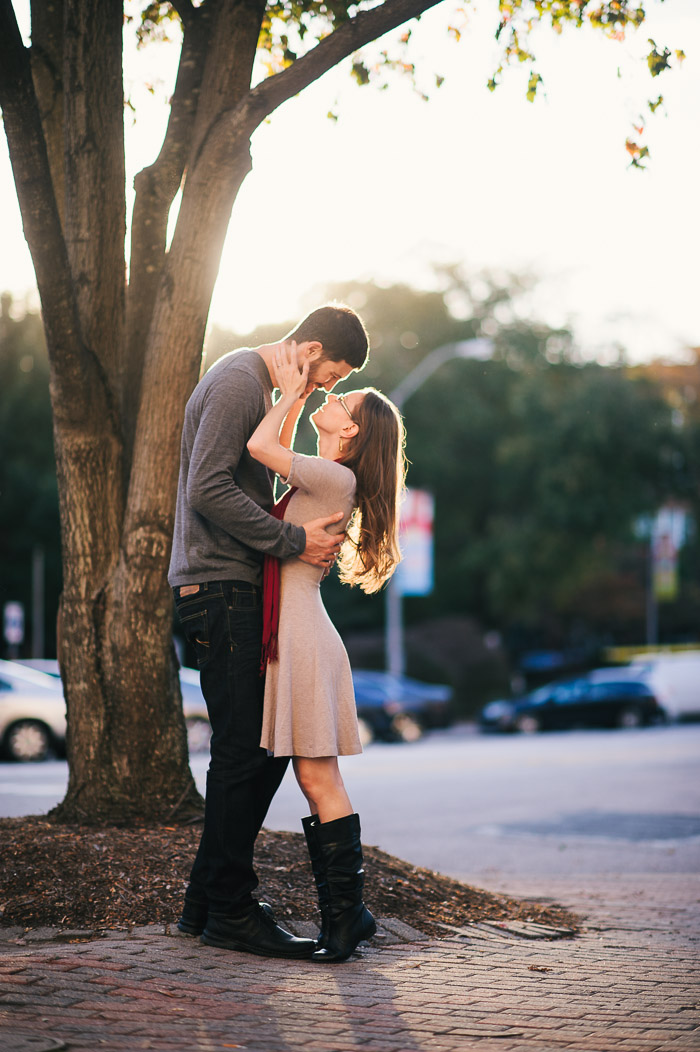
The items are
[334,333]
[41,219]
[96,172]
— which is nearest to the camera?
[334,333]

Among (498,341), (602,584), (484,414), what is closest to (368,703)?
(484,414)

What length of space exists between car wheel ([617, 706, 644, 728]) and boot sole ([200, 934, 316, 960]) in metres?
27.5

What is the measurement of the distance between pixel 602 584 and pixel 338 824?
4726cm

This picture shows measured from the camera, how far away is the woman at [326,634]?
4.26 metres

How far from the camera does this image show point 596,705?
3084 centimetres

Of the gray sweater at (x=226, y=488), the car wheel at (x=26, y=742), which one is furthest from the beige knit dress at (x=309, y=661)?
the car wheel at (x=26, y=742)

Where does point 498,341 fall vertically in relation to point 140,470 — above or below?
above

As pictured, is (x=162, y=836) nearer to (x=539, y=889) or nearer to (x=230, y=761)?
(x=230, y=761)

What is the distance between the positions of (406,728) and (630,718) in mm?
6851

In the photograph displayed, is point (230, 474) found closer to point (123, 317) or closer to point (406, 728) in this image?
point (123, 317)

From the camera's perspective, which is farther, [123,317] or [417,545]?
[417,545]

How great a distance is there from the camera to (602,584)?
50.4 metres

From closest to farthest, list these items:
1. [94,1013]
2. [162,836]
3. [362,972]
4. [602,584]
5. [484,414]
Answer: [94,1013] → [362,972] → [162,836] → [484,414] → [602,584]

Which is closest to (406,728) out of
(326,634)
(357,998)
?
(326,634)
